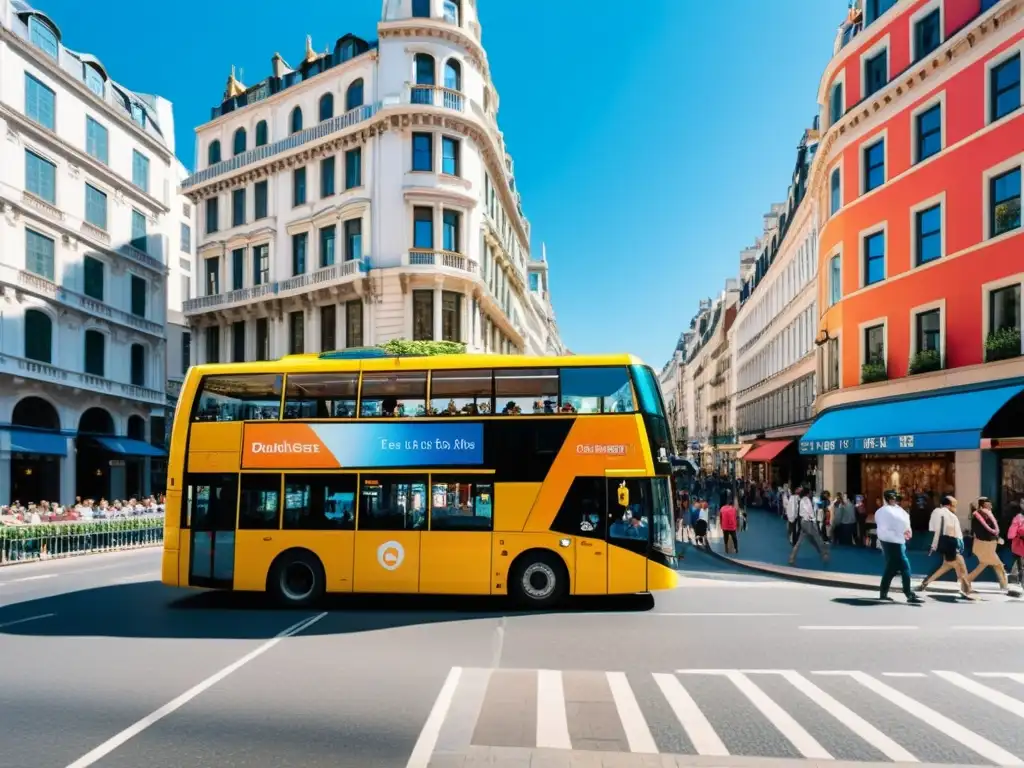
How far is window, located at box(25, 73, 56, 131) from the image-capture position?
1276 inches

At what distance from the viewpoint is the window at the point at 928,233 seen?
22.2 meters

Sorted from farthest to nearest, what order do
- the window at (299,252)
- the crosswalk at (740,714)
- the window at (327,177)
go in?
the window at (299,252) < the window at (327,177) < the crosswalk at (740,714)

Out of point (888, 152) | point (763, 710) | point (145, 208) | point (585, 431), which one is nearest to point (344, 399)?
point (585, 431)

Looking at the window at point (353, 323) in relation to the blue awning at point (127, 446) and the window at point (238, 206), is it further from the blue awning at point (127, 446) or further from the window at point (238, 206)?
the blue awning at point (127, 446)

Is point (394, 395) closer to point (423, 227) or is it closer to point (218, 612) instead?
point (218, 612)

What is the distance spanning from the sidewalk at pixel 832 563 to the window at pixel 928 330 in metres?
6.24

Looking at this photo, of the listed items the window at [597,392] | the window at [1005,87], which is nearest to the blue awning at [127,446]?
the window at [597,392]

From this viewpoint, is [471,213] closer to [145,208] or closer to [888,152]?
[888,152]

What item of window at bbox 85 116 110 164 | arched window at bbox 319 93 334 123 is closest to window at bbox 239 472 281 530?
arched window at bbox 319 93 334 123

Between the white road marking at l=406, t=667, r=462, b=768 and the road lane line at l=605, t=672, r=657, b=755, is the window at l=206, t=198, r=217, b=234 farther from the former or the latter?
the road lane line at l=605, t=672, r=657, b=755

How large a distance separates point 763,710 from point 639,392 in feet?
19.5

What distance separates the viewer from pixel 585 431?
12484 millimetres

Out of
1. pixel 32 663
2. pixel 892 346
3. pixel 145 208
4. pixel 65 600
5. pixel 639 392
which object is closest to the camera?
pixel 32 663

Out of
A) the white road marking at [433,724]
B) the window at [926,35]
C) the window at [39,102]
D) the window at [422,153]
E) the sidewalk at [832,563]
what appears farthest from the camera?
the window at [39,102]
